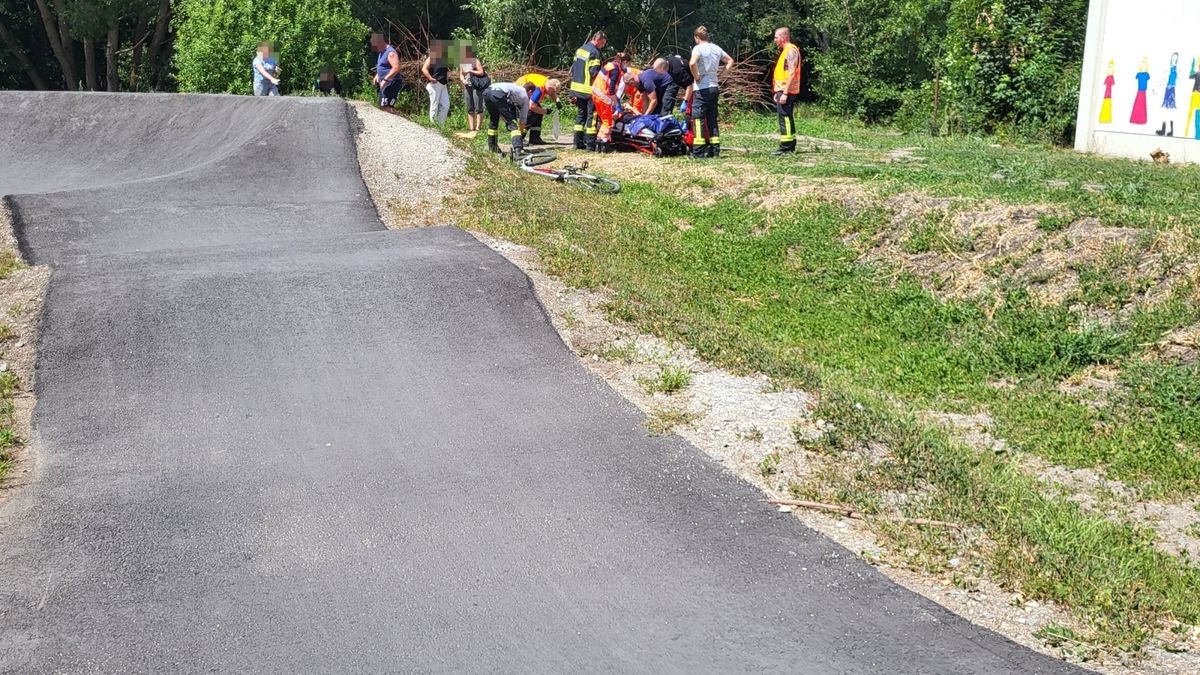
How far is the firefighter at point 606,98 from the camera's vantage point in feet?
59.6

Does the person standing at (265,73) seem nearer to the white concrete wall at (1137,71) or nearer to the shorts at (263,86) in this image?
the shorts at (263,86)

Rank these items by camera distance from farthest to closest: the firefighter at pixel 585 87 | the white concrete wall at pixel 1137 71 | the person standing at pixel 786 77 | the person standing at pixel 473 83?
the person standing at pixel 473 83 → the firefighter at pixel 585 87 → the person standing at pixel 786 77 → the white concrete wall at pixel 1137 71

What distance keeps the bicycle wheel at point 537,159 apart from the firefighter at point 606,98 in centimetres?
148

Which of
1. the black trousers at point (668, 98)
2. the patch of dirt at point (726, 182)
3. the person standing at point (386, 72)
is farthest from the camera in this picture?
the person standing at point (386, 72)

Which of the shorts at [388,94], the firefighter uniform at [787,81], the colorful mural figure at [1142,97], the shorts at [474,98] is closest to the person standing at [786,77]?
the firefighter uniform at [787,81]

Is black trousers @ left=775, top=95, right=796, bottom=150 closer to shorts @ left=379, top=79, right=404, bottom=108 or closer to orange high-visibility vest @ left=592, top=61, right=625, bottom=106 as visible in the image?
orange high-visibility vest @ left=592, top=61, right=625, bottom=106

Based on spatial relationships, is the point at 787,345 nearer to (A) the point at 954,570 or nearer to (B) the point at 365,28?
(A) the point at 954,570

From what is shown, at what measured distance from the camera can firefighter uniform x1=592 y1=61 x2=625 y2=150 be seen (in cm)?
1814

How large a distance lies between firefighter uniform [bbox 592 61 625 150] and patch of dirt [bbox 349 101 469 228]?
3.09 m

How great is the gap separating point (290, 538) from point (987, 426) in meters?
4.84

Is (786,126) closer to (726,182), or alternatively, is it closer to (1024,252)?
(726,182)

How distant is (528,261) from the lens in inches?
408

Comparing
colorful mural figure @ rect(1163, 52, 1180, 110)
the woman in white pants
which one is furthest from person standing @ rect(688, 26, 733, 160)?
colorful mural figure @ rect(1163, 52, 1180, 110)

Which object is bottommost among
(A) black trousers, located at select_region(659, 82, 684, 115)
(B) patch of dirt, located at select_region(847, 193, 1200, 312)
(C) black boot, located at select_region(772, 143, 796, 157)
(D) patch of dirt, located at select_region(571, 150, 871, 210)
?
(B) patch of dirt, located at select_region(847, 193, 1200, 312)
